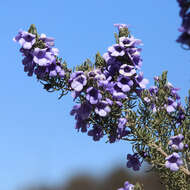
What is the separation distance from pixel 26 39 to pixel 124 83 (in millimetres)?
2017

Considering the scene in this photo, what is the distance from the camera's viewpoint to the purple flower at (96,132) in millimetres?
7223

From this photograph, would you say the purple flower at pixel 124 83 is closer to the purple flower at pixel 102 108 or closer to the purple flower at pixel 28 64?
the purple flower at pixel 102 108

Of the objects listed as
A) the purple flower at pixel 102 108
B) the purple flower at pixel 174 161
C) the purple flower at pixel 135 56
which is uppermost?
the purple flower at pixel 135 56

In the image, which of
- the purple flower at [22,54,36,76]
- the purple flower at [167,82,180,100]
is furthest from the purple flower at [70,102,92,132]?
the purple flower at [167,82,180,100]

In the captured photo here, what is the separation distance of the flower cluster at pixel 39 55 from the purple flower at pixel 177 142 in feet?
Answer: 7.92

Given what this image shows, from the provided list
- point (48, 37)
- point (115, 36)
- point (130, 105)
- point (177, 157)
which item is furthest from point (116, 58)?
point (177, 157)

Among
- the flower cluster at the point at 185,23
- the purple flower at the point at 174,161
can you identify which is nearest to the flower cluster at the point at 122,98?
the purple flower at the point at 174,161

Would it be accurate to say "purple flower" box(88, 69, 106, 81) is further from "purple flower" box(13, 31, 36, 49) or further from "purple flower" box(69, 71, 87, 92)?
"purple flower" box(13, 31, 36, 49)

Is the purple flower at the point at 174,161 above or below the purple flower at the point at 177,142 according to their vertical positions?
below

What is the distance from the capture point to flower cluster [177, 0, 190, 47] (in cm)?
442

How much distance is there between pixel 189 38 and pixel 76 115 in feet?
9.96

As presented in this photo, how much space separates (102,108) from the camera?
265 inches

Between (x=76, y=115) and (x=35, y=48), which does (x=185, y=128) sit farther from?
(x=35, y=48)

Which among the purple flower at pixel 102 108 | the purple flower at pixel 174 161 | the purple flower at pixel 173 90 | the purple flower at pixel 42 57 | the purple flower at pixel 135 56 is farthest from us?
the purple flower at pixel 173 90
